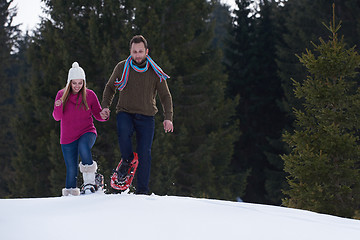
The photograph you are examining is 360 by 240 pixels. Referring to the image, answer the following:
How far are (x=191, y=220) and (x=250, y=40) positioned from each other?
25.9 metres

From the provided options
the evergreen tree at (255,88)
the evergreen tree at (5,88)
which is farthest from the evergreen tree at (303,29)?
the evergreen tree at (5,88)

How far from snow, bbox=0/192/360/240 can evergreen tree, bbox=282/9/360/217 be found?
213 inches

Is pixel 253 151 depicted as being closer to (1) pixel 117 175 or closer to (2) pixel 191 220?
(1) pixel 117 175

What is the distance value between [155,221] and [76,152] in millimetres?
2700

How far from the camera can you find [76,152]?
6.30 metres

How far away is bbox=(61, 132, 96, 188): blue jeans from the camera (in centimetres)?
611

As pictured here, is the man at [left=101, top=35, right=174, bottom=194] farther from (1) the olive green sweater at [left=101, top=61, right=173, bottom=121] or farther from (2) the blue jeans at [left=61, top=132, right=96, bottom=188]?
(2) the blue jeans at [left=61, top=132, right=96, bottom=188]

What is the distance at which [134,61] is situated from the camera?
19.5ft

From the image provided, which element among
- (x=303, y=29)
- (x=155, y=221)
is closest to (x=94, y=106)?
(x=155, y=221)

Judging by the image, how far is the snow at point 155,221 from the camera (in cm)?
351

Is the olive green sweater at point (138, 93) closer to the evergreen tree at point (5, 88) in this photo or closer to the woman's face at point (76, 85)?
the woman's face at point (76, 85)

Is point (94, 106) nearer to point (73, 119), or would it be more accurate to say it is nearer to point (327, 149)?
point (73, 119)

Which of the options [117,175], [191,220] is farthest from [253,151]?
[191,220]

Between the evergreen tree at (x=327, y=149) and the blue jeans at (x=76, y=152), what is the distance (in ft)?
17.3
